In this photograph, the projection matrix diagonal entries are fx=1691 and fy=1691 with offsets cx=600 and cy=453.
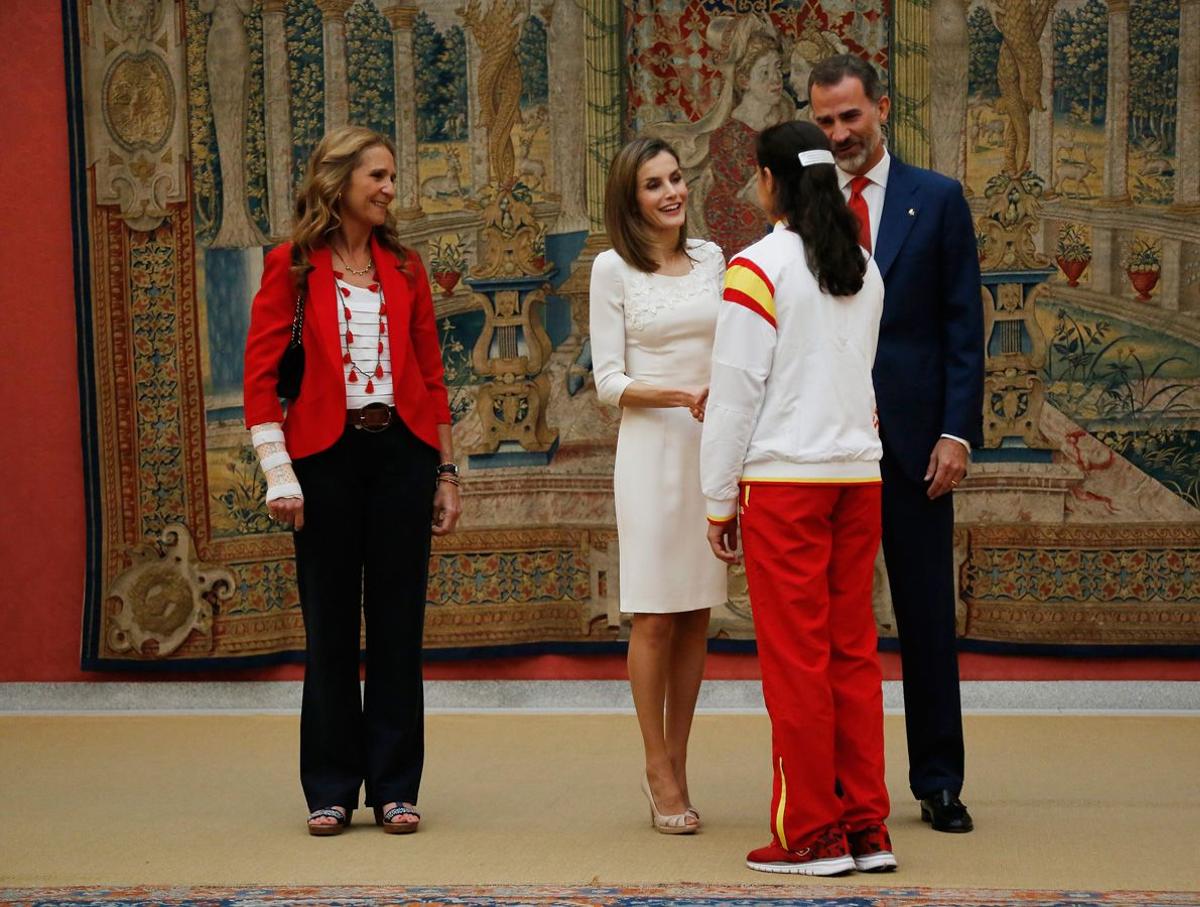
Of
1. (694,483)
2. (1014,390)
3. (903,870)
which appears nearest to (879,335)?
(694,483)

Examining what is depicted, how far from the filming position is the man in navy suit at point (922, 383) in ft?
12.5

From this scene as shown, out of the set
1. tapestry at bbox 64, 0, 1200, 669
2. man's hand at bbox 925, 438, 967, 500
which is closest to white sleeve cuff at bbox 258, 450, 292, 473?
man's hand at bbox 925, 438, 967, 500

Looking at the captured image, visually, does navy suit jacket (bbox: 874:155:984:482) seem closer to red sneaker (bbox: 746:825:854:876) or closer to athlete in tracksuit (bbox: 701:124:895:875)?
athlete in tracksuit (bbox: 701:124:895:875)

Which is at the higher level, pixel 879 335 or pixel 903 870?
pixel 879 335

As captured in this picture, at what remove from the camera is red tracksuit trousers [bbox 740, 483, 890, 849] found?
3328 millimetres

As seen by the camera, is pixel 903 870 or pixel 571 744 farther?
pixel 571 744

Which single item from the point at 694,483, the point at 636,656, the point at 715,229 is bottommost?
the point at 636,656

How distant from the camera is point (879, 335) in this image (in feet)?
12.6

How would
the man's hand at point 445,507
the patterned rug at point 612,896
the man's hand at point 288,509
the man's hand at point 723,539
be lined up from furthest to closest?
the man's hand at point 445,507, the man's hand at point 288,509, the man's hand at point 723,539, the patterned rug at point 612,896

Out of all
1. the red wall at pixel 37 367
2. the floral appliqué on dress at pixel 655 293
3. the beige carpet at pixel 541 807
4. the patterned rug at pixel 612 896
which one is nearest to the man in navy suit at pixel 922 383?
the beige carpet at pixel 541 807

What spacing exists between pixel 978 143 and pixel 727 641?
1.81 m

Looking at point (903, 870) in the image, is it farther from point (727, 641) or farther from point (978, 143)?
point (978, 143)

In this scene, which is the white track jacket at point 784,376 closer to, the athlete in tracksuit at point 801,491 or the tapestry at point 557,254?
the athlete in tracksuit at point 801,491

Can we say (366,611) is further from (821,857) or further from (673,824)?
(821,857)
